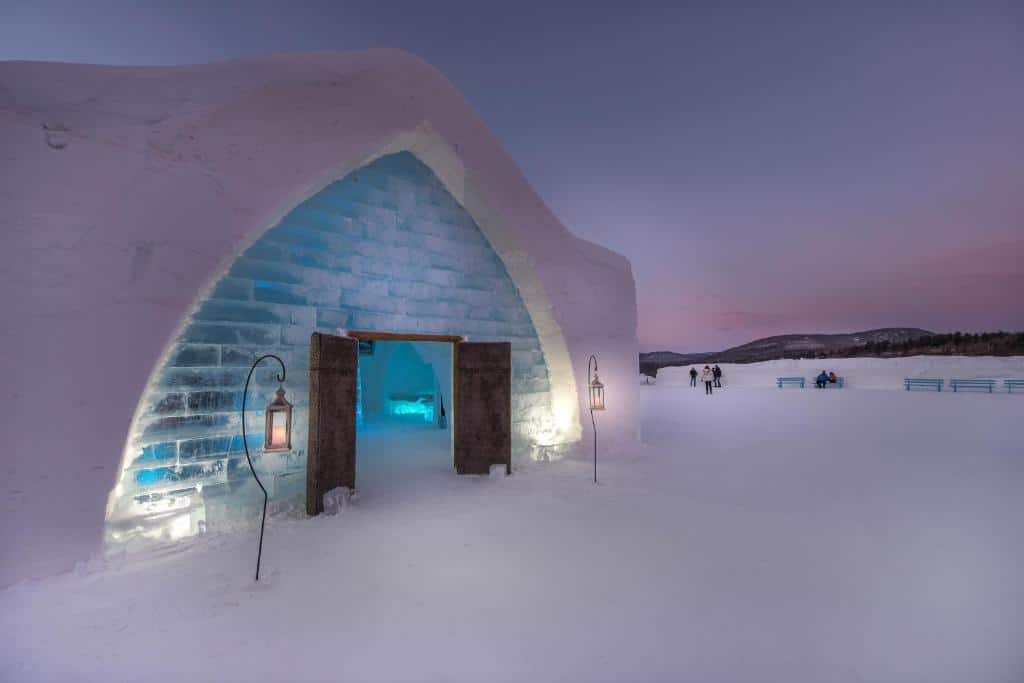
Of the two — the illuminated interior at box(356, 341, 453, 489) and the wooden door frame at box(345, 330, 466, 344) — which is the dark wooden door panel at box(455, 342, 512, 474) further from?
the illuminated interior at box(356, 341, 453, 489)

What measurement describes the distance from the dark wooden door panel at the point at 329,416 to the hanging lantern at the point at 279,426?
92 cm

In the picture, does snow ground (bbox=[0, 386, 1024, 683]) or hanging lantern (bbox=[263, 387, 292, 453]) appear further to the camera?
hanging lantern (bbox=[263, 387, 292, 453])

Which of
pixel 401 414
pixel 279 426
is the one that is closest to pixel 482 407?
pixel 279 426

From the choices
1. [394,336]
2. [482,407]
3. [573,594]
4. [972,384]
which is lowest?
[573,594]

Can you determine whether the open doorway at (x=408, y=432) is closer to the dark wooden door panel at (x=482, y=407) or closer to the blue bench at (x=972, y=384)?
the dark wooden door panel at (x=482, y=407)

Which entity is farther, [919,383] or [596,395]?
[919,383]

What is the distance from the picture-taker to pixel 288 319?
14.9 ft

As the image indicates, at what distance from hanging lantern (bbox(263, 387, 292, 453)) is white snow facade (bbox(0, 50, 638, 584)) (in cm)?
92

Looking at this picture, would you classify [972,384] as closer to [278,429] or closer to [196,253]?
[278,429]

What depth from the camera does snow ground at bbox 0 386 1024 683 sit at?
89.4 inches

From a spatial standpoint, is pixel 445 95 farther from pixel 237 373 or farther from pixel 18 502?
pixel 18 502

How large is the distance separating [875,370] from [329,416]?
29636 millimetres

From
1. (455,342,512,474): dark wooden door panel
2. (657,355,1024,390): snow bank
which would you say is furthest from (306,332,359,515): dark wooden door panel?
(657,355,1024,390): snow bank

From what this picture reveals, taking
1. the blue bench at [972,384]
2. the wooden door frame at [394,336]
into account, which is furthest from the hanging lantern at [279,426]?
the blue bench at [972,384]
